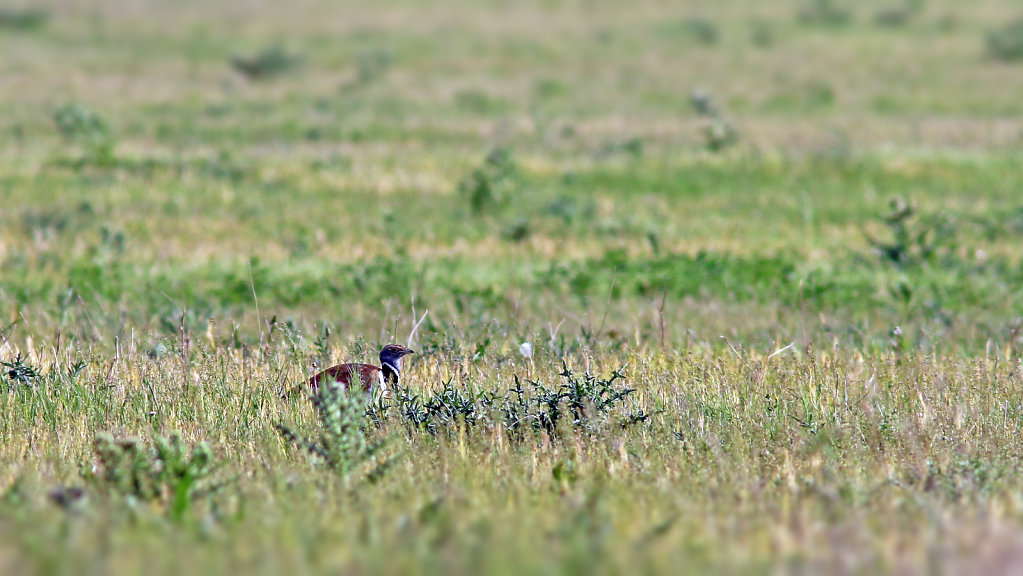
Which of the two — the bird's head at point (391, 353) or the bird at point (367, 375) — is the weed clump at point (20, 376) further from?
the bird's head at point (391, 353)

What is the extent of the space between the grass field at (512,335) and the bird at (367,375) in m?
0.16

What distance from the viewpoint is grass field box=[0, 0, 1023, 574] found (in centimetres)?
332

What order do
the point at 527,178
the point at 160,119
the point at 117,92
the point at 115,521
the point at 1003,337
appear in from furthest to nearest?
the point at 117,92, the point at 160,119, the point at 527,178, the point at 1003,337, the point at 115,521

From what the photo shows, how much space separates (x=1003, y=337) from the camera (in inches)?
316

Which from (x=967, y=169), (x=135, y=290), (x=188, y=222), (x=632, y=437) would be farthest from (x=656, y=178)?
(x=632, y=437)

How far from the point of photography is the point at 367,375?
5.62m

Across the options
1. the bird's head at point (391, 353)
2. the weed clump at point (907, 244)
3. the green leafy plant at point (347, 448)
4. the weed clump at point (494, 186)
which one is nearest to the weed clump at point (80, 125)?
the weed clump at point (494, 186)

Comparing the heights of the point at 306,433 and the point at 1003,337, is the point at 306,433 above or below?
above

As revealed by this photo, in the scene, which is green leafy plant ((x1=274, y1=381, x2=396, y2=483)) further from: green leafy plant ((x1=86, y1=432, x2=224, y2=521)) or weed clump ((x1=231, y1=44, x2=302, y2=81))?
weed clump ((x1=231, y1=44, x2=302, y2=81))

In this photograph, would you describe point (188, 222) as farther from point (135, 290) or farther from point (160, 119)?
point (160, 119)

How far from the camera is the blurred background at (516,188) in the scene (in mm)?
9680

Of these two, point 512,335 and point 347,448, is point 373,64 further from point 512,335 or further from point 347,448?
point 347,448

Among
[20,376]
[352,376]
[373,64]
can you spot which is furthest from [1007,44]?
[20,376]

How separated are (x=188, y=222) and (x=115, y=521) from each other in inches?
432
